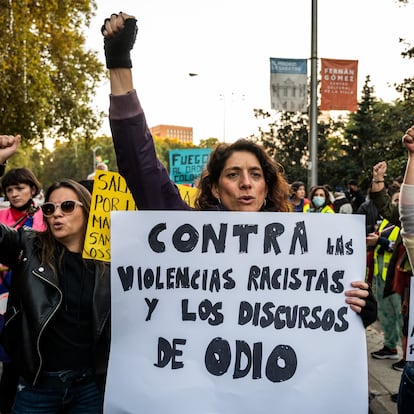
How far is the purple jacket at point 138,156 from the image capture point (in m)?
1.90

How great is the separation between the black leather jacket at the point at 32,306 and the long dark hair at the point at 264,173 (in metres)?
0.57

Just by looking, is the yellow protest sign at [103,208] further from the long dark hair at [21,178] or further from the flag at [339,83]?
the flag at [339,83]

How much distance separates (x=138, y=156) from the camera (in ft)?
6.34

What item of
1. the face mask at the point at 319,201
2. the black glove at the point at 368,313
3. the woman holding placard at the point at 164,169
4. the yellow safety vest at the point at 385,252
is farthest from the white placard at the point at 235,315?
the face mask at the point at 319,201

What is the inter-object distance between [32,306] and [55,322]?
4.8 inches

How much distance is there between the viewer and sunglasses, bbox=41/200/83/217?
234 centimetres

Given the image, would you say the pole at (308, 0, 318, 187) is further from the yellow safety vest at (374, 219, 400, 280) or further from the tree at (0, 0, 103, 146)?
the tree at (0, 0, 103, 146)

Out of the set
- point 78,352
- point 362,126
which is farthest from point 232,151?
point 362,126

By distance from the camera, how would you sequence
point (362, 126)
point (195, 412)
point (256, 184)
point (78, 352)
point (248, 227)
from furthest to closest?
point (362, 126)
point (78, 352)
point (256, 184)
point (248, 227)
point (195, 412)

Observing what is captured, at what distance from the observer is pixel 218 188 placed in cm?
215

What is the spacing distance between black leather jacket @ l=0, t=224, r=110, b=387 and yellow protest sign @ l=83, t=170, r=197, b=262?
3.8 inches

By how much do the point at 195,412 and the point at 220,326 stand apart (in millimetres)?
292

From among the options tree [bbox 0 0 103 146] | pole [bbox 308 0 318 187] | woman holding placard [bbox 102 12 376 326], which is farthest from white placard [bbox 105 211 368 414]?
tree [bbox 0 0 103 146]

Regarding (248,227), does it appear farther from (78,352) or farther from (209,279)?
(78,352)
